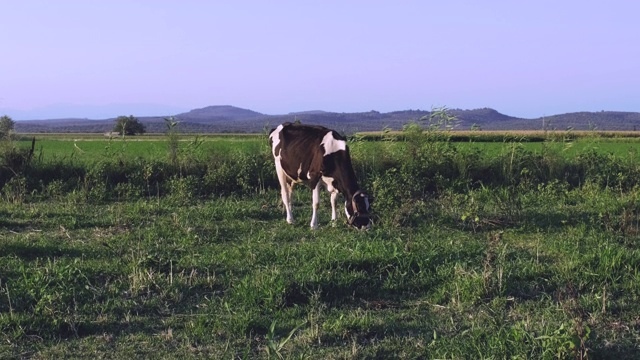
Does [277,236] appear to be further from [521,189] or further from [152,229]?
[521,189]

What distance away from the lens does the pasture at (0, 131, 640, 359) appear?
5402mm

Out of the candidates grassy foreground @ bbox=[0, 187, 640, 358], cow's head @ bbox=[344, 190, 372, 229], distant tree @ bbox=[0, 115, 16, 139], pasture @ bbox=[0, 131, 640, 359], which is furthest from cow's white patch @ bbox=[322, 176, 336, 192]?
distant tree @ bbox=[0, 115, 16, 139]

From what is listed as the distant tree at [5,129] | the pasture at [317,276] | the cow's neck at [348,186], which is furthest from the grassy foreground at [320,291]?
the distant tree at [5,129]

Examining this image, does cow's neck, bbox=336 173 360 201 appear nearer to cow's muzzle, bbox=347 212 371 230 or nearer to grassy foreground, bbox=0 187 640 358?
cow's muzzle, bbox=347 212 371 230

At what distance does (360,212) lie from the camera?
33.2 ft

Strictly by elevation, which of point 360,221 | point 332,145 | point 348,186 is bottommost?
point 360,221

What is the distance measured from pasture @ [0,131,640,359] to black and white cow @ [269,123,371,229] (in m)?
0.35

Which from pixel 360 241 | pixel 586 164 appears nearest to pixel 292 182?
pixel 360 241

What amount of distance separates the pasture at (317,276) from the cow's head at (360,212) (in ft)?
0.68

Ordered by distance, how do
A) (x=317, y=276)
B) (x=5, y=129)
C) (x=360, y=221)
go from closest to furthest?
(x=317, y=276)
(x=360, y=221)
(x=5, y=129)

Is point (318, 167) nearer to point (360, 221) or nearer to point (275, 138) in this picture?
point (360, 221)

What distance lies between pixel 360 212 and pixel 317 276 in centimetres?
333

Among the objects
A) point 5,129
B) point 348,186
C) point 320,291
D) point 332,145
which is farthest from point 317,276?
point 5,129

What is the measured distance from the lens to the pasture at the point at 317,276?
17.7 feet
